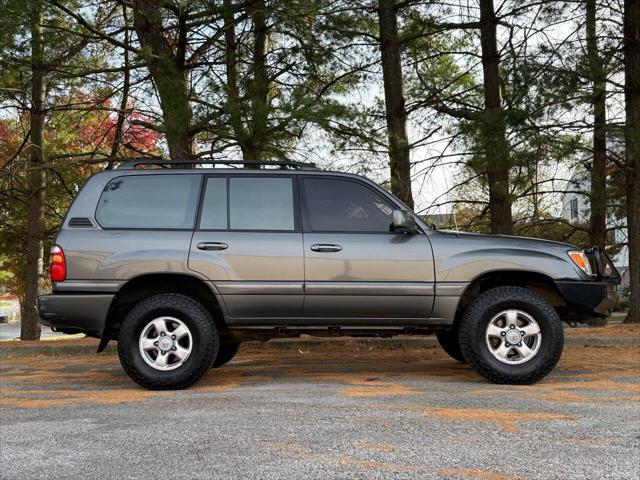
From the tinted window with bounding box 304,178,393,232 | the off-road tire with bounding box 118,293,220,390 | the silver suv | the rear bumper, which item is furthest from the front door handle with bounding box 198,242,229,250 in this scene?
the rear bumper

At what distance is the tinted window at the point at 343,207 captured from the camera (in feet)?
22.9

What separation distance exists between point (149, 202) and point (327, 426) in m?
3.03

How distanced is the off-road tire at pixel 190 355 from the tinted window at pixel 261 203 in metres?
0.91

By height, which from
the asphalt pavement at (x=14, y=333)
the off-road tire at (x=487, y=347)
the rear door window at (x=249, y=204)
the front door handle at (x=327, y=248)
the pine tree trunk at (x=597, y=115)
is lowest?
the asphalt pavement at (x=14, y=333)

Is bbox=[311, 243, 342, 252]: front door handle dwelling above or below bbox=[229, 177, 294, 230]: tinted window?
below

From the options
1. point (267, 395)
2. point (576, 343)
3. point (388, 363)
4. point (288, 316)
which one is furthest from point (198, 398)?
point (576, 343)

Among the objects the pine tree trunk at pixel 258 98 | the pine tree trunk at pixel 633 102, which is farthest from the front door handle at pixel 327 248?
the pine tree trunk at pixel 633 102

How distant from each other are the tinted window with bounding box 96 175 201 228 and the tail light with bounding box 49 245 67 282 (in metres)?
0.45

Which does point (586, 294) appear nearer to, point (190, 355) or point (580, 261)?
point (580, 261)

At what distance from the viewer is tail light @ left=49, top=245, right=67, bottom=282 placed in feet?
21.8

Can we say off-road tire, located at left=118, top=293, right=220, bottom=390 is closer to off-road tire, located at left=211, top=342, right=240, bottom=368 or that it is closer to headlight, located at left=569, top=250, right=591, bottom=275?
off-road tire, located at left=211, top=342, right=240, bottom=368

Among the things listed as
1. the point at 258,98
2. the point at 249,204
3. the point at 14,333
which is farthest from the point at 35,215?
the point at 14,333

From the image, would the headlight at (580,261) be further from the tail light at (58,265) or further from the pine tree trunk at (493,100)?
the pine tree trunk at (493,100)

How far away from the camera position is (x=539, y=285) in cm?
736
